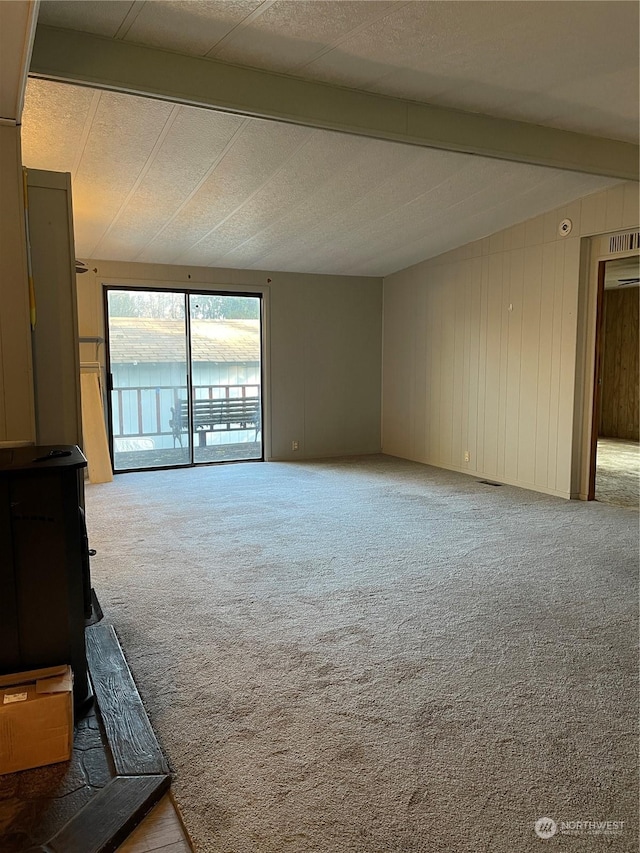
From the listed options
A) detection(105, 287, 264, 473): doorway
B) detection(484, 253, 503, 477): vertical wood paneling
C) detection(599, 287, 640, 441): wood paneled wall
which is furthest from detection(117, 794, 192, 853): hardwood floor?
detection(599, 287, 640, 441): wood paneled wall

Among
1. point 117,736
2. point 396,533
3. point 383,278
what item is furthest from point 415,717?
point 383,278

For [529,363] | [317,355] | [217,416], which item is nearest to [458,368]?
[529,363]

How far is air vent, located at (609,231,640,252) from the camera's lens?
16.1 ft

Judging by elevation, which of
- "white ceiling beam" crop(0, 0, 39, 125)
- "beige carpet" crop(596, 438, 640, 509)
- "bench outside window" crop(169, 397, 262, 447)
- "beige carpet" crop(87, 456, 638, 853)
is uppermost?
"white ceiling beam" crop(0, 0, 39, 125)

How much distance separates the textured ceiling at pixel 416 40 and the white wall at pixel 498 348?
1.93 m

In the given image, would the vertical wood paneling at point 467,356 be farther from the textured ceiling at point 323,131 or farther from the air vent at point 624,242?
the air vent at point 624,242

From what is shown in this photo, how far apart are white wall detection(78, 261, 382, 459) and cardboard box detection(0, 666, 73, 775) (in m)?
5.44

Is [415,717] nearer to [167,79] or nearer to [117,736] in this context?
[117,736]

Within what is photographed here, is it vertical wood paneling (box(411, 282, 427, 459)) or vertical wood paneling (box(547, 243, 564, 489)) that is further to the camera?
vertical wood paneling (box(411, 282, 427, 459))

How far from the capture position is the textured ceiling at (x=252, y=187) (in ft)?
11.8

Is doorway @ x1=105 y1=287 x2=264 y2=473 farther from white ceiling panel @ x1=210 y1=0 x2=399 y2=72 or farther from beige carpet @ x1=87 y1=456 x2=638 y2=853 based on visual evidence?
white ceiling panel @ x1=210 y1=0 x2=399 y2=72

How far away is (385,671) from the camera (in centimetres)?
252

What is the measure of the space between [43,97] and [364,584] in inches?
124

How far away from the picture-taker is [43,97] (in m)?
3.20
